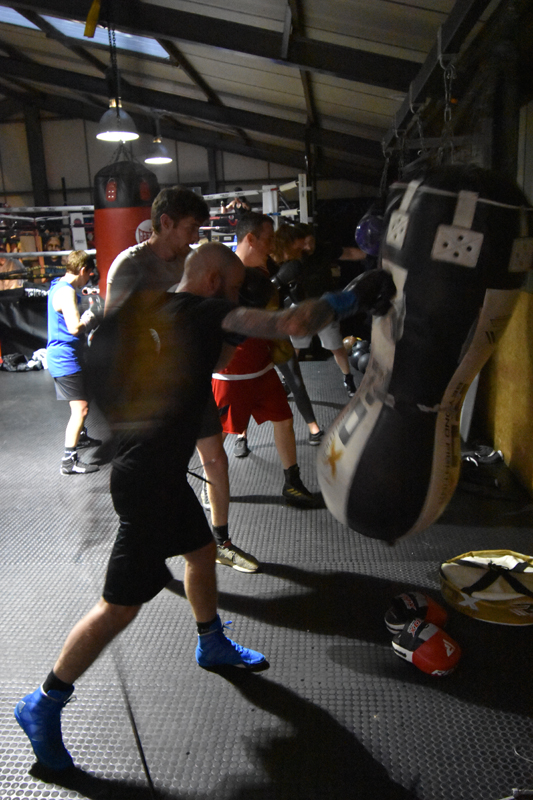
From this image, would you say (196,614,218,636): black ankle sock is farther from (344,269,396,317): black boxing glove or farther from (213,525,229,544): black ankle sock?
(344,269,396,317): black boxing glove

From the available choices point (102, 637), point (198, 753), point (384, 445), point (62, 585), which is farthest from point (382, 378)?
point (62, 585)

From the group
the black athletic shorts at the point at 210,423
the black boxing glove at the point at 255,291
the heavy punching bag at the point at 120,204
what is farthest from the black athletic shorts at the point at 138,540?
the heavy punching bag at the point at 120,204

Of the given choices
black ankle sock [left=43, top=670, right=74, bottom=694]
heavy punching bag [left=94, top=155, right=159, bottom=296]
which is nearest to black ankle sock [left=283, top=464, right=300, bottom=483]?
black ankle sock [left=43, top=670, right=74, bottom=694]

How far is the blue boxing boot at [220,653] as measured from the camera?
1885mm

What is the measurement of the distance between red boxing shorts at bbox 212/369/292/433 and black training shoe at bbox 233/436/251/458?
3.32 feet

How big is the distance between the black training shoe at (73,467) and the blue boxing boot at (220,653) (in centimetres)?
216

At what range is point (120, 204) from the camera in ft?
16.7

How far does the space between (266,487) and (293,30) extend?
313 cm

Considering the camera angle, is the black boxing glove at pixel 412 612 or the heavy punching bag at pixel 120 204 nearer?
the black boxing glove at pixel 412 612

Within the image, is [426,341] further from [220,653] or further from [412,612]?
[220,653]

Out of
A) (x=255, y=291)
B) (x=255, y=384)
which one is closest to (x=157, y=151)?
(x=255, y=384)

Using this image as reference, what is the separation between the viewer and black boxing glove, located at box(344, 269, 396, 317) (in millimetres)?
1342

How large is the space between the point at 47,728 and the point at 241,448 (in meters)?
2.61

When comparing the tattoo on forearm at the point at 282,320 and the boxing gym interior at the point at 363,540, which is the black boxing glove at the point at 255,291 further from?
the tattoo on forearm at the point at 282,320
